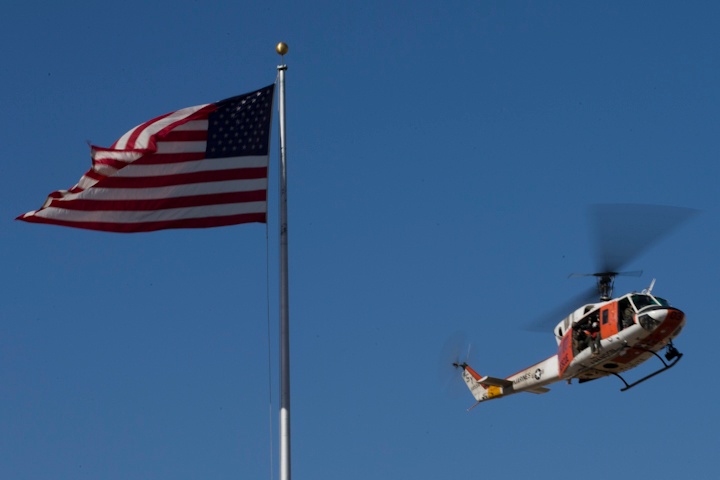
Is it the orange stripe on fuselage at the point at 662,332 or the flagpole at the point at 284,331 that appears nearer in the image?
the flagpole at the point at 284,331

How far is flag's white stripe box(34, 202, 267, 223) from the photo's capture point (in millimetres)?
27359

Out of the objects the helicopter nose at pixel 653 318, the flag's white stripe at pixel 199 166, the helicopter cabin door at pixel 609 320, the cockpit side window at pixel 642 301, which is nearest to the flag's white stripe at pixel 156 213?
the flag's white stripe at pixel 199 166

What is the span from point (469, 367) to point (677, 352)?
18.0 metres

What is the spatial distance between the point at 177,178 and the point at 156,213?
37.1 inches

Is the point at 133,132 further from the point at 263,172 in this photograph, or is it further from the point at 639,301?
the point at 639,301

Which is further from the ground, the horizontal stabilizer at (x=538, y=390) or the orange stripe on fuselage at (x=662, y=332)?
the orange stripe on fuselage at (x=662, y=332)

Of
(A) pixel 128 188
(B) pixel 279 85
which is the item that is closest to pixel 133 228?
(A) pixel 128 188

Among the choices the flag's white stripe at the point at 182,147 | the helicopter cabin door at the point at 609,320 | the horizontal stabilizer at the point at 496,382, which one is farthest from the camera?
the horizontal stabilizer at the point at 496,382

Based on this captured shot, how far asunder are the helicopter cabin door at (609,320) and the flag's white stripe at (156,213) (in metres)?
17.0

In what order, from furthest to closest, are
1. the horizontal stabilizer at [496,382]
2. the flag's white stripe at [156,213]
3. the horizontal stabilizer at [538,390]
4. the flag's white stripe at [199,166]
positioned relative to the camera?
the horizontal stabilizer at [496,382] → the horizontal stabilizer at [538,390] → the flag's white stripe at [199,166] → the flag's white stripe at [156,213]

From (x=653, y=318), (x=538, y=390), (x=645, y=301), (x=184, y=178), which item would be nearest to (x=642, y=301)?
(x=645, y=301)

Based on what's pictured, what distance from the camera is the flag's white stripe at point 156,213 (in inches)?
1077

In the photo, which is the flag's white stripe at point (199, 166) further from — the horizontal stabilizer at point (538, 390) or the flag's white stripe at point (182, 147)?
the horizontal stabilizer at point (538, 390)

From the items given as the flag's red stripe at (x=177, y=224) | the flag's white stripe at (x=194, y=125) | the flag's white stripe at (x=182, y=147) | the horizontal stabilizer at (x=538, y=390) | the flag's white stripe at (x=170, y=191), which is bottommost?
the horizontal stabilizer at (x=538, y=390)
